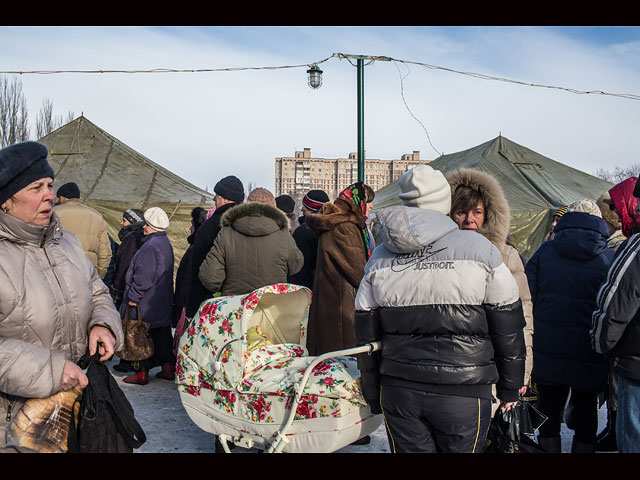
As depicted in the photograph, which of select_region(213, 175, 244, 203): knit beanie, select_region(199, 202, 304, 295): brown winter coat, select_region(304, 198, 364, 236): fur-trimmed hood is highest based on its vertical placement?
select_region(213, 175, 244, 203): knit beanie

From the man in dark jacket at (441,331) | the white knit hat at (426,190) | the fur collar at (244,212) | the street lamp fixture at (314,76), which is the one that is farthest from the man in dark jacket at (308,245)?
the street lamp fixture at (314,76)

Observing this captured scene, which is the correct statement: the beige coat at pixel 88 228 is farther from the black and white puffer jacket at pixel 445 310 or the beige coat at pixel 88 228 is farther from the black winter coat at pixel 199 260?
the black and white puffer jacket at pixel 445 310

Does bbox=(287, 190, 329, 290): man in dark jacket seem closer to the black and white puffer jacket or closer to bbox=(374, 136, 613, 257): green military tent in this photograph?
the black and white puffer jacket

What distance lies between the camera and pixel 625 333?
8.82 ft

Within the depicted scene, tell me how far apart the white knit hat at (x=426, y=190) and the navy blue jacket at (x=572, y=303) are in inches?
54.3

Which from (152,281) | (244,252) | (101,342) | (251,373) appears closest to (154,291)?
(152,281)

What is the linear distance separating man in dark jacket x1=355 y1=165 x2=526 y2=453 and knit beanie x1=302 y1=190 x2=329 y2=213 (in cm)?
280

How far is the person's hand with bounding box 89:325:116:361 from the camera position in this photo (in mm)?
2420

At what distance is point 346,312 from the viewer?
14.2 ft

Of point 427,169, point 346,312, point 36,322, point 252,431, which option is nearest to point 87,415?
point 36,322

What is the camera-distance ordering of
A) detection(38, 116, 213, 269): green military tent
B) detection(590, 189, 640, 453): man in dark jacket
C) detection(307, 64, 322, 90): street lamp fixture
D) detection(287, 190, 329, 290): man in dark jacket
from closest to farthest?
detection(590, 189, 640, 453): man in dark jacket, detection(287, 190, 329, 290): man in dark jacket, detection(38, 116, 213, 269): green military tent, detection(307, 64, 322, 90): street lamp fixture

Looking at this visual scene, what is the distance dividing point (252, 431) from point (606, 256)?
102 inches

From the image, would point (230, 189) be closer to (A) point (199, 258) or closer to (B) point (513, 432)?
(A) point (199, 258)

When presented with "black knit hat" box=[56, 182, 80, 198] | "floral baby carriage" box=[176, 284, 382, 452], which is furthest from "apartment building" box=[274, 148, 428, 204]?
"floral baby carriage" box=[176, 284, 382, 452]
